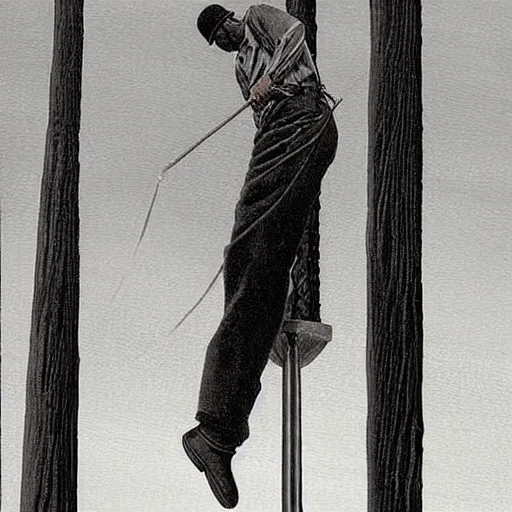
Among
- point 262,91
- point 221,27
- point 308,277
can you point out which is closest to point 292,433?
point 308,277

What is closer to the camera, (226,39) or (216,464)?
(216,464)

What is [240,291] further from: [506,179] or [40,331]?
[506,179]

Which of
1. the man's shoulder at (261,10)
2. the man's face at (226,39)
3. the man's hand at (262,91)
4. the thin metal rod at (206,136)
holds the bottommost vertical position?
the thin metal rod at (206,136)

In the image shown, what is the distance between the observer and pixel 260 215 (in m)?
2.60

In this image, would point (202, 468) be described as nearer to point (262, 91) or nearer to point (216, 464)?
point (216, 464)

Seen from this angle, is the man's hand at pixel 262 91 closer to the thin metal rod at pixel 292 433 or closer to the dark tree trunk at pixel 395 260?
the dark tree trunk at pixel 395 260

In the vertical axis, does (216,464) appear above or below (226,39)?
below

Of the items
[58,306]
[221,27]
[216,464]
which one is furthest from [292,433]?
[221,27]

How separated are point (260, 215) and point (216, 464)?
1.18ft

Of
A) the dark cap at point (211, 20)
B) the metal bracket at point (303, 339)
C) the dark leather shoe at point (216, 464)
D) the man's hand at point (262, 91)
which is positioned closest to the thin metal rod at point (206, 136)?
the man's hand at point (262, 91)

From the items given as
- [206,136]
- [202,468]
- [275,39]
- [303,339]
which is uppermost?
[275,39]

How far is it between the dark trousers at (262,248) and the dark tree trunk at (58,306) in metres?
0.20

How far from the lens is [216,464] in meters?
2.52

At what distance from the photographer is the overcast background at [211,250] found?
264 cm
